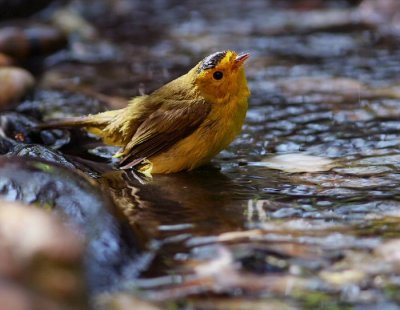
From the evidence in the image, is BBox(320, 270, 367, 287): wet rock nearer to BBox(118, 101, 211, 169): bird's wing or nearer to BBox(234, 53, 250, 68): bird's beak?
BBox(118, 101, 211, 169): bird's wing

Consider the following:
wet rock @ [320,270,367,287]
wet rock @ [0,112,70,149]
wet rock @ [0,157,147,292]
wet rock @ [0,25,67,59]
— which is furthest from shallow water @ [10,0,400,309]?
wet rock @ [0,112,70,149]

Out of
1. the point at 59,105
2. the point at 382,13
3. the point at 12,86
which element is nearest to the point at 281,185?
the point at 59,105

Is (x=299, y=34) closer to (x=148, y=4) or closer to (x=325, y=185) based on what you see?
(x=148, y=4)

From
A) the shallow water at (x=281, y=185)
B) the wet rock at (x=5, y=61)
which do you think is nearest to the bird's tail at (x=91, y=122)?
the shallow water at (x=281, y=185)

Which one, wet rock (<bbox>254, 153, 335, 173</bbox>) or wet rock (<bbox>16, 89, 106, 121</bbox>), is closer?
wet rock (<bbox>254, 153, 335, 173</bbox>)

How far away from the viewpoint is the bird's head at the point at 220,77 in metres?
5.68

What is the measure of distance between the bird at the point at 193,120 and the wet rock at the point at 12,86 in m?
2.10

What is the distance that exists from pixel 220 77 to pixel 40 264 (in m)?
2.86

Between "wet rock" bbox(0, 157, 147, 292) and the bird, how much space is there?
1338 millimetres

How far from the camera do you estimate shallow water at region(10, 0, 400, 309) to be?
3.72 metres

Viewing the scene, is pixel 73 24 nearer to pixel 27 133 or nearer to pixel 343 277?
pixel 27 133

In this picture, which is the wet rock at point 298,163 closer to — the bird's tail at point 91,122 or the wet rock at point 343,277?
the bird's tail at point 91,122

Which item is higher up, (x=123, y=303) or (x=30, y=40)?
(x=30, y=40)

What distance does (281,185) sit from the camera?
5227mm
